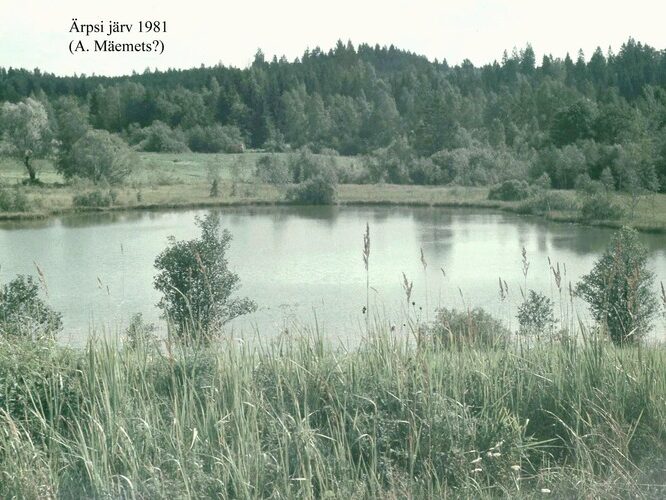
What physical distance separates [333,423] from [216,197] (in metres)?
47.5

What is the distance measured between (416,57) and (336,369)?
478ft

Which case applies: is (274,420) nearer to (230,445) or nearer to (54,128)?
(230,445)

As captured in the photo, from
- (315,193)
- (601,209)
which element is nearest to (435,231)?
(601,209)

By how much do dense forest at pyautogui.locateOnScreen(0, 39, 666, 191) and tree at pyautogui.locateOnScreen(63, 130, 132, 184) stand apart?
1.80 metres

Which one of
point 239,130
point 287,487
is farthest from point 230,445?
point 239,130

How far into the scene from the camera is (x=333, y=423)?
4070 millimetres

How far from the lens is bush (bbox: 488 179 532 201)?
49.8 metres

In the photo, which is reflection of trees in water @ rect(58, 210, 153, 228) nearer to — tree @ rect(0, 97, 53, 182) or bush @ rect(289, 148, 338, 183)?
tree @ rect(0, 97, 53, 182)

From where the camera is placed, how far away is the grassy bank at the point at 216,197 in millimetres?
41531

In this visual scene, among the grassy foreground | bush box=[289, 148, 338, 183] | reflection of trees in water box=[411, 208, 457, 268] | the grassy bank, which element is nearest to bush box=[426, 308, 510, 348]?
the grassy foreground

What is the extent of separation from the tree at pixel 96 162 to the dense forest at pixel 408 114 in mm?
1803

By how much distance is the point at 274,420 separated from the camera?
3.87 metres

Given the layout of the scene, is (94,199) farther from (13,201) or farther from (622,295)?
(622,295)

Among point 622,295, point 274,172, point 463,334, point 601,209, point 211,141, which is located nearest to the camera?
point 463,334
